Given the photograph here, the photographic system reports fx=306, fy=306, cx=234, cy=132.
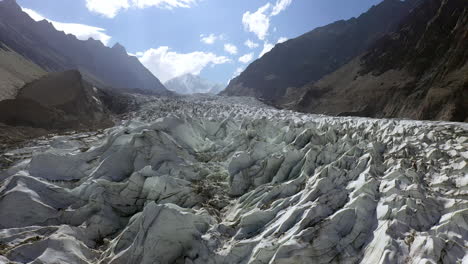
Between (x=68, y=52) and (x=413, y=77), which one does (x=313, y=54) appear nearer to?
(x=413, y=77)

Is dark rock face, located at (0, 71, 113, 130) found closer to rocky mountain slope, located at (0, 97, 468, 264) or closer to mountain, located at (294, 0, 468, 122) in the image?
rocky mountain slope, located at (0, 97, 468, 264)

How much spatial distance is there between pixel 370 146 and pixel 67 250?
13240 millimetres

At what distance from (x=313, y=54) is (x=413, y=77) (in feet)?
310

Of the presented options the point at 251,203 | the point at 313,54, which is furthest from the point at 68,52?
the point at 251,203

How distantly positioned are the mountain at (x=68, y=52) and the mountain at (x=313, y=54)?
43.5 metres

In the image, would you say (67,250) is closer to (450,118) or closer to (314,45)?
(450,118)

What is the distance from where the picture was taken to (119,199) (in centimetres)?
1405

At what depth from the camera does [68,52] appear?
155m

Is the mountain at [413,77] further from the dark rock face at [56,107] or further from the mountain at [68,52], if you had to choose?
the mountain at [68,52]

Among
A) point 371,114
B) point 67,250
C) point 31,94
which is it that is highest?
point 31,94

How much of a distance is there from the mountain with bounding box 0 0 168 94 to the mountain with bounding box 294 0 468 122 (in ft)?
219

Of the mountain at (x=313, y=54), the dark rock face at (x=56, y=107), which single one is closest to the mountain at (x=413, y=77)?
the dark rock face at (x=56, y=107)

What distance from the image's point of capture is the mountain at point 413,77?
31.7m

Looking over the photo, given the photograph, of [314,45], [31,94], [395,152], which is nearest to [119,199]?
[395,152]
